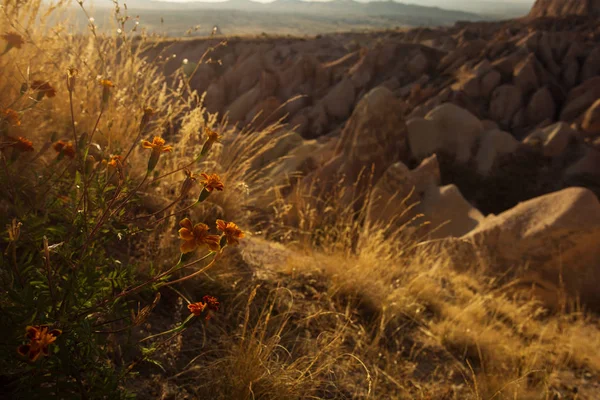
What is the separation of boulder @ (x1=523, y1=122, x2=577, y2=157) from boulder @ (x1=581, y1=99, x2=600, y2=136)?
3065mm

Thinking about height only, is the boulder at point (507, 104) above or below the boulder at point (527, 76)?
below

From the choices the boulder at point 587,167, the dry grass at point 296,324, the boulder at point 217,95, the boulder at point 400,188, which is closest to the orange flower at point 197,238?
the dry grass at point 296,324

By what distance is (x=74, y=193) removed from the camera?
150cm

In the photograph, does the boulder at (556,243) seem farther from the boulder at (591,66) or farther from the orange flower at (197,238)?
the boulder at (591,66)

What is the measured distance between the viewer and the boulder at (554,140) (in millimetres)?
12531

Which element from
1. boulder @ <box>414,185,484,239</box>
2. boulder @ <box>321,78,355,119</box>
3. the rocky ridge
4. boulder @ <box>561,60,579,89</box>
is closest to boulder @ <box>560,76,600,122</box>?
Result: the rocky ridge

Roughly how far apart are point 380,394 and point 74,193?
1.37 metres

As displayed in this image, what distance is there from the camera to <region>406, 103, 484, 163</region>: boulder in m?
12.1

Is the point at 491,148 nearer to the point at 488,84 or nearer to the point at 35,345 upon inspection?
the point at 488,84

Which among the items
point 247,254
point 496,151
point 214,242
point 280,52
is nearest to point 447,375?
point 247,254

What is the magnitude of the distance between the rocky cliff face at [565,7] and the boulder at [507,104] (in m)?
22.2

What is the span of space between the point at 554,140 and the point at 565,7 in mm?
37830

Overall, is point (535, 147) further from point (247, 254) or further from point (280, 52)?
point (280, 52)

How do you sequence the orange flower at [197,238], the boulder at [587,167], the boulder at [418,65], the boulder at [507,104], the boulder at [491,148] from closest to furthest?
the orange flower at [197,238]
the boulder at [587,167]
the boulder at [491,148]
the boulder at [507,104]
the boulder at [418,65]
